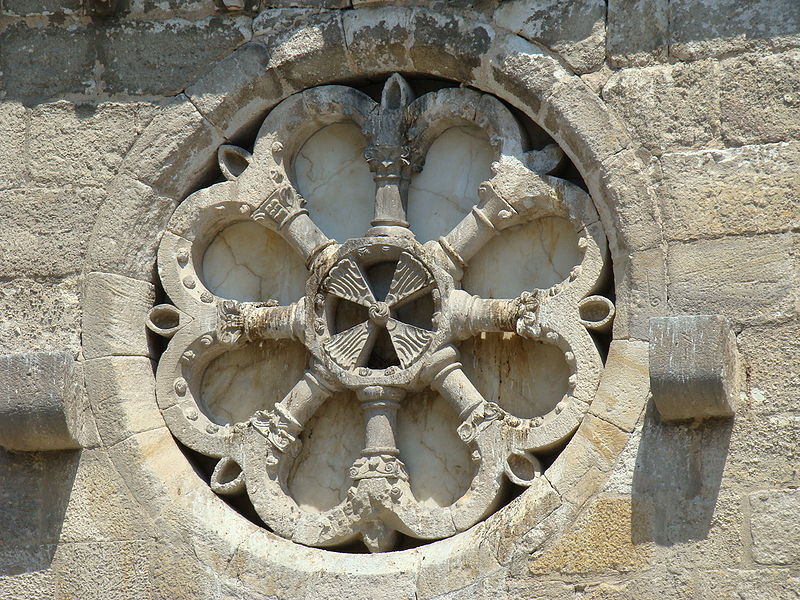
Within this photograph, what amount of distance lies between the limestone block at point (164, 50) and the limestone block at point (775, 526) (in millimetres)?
2602

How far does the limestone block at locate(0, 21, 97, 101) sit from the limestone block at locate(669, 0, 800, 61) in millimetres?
2259

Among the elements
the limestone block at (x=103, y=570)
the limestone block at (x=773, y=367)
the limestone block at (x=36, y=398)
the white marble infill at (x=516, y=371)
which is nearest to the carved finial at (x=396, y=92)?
the white marble infill at (x=516, y=371)

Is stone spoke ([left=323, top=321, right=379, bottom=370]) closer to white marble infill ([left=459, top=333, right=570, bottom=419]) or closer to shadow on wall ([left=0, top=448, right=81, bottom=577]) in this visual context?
white marble infill ([left=459, top=333, right=570, bottom=419])

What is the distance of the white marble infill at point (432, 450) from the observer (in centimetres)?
585

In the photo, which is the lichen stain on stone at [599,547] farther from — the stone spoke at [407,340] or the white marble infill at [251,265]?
the white marble infill at [251,265]

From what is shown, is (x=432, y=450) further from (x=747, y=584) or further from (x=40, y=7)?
(x=40, y=7)

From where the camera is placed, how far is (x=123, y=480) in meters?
5.92

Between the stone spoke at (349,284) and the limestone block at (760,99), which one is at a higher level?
the limestone block at (760,99)

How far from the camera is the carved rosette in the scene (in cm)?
570

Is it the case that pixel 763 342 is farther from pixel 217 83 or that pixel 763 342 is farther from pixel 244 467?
pixel 217 83

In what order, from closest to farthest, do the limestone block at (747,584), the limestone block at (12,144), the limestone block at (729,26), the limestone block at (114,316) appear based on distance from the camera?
the limestone block at (747,584) < the limestone block at (729,26) < the limestone block at (114,316) < the limestone block at (12,144)

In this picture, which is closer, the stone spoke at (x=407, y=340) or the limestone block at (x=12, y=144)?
the stone spoke at (x=407, y=340)

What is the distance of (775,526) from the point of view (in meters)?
5.20

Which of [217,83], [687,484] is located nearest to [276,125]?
[217,83]
